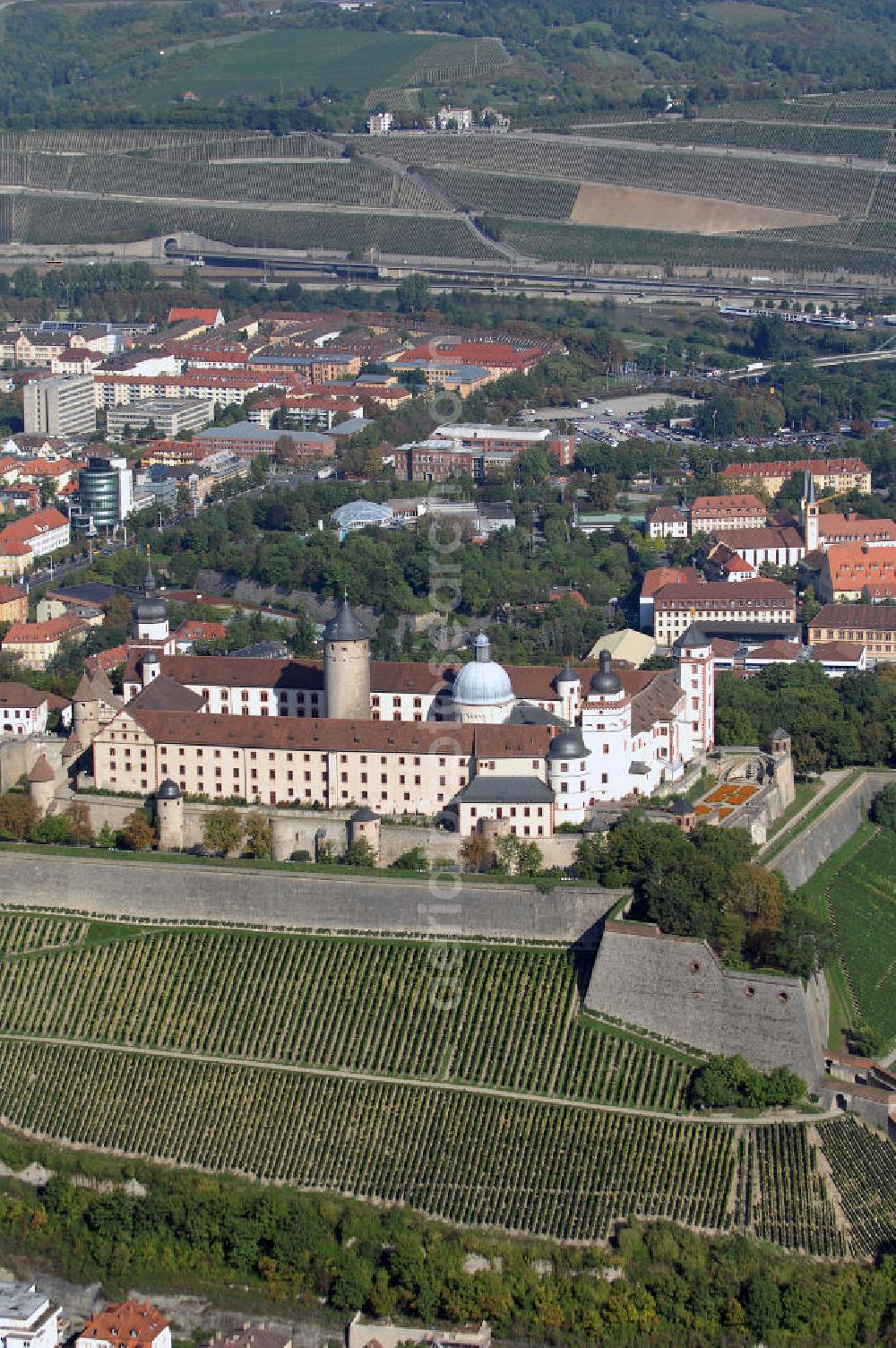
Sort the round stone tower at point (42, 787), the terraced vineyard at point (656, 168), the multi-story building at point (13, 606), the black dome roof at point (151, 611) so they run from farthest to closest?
the terraced vineyard at point (656, 168) → the multi-story building at point (13, 606) → the black dome roof at point (151, 611) → the round stone tower at point (42, 787)

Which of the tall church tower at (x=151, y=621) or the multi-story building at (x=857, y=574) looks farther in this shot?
the multi-story building at (x=857, y=574)

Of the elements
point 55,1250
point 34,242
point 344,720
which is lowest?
point 34,242

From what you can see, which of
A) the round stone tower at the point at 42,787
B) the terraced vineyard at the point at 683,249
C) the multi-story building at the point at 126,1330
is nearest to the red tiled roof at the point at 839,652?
the round stone tower at the point at 42,787

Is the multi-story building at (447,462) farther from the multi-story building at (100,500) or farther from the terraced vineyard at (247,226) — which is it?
the terraced vineyard at (247,226)

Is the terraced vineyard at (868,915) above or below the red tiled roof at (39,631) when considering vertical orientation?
above

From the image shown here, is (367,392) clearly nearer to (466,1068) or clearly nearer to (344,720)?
(344,720)

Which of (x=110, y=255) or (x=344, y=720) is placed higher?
(x=344, y=720)

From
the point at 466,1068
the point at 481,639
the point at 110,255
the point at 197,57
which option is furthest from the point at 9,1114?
the point at 197,57
